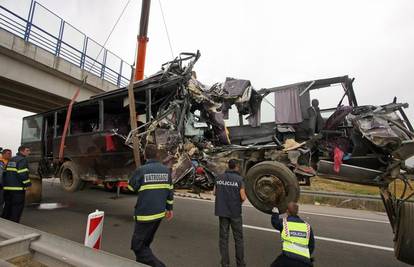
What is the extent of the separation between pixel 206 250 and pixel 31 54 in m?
9.08

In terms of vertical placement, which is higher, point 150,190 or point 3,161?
point 3,161

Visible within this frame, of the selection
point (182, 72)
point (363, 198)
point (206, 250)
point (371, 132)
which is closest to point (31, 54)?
point (182, 72)

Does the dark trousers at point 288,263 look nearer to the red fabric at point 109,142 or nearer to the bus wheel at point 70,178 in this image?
the red fabric at point 109,142

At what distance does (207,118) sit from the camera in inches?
232

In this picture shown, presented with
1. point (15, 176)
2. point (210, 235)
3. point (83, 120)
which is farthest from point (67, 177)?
point (210, 235)

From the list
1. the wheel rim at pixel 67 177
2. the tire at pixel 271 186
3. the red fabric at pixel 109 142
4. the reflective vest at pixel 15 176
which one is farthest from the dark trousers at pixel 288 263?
the wheel rim at pixel 67 177

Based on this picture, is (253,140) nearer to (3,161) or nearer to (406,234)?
(406,234)

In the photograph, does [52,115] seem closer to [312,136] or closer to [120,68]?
[312,136]

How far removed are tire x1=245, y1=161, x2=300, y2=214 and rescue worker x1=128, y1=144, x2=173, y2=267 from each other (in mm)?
1518

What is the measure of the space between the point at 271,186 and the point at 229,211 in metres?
0.80

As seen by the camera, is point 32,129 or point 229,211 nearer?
point 229,211

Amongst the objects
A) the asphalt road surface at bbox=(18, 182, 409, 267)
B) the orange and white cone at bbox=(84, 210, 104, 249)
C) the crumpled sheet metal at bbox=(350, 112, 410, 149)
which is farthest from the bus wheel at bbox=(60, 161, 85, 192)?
the crumpled sheet metal at bbox=(350, 112, 410, 149)

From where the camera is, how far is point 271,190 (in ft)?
13.6

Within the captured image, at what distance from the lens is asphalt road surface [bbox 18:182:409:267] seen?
175 inches
